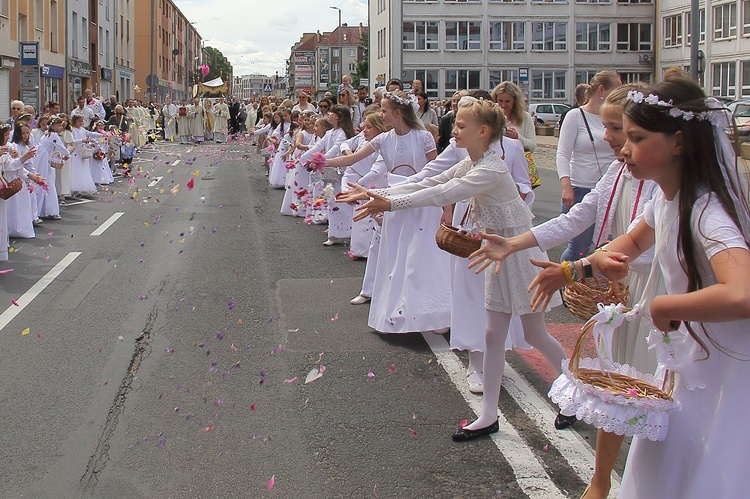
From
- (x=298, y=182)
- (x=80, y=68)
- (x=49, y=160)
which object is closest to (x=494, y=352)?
(x=298, y=182)

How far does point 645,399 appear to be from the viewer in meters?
2.46

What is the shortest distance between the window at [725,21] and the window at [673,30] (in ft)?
28.7

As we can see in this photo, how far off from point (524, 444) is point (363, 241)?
20.9 feet

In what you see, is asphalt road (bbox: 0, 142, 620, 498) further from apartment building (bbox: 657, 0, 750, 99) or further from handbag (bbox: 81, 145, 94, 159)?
apartment building (bbox: 657, 0, 750, 99)

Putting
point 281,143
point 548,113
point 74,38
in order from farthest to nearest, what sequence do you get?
point 548,113
point 74,38
point 281,143

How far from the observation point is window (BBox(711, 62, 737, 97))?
52.1 meters

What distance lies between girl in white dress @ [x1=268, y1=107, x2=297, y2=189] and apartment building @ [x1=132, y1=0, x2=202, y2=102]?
45.7 meters

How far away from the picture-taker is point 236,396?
18.1 ft

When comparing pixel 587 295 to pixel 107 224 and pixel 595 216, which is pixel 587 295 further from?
pixel 107 224

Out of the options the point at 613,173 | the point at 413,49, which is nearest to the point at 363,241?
the point at 613,173

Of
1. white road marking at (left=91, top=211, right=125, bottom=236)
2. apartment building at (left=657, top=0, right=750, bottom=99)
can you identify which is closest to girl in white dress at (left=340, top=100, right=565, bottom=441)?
white road marking at (left=91, top=211, right=125, bottom=236)

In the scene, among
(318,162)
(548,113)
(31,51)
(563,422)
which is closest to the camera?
(563,422)

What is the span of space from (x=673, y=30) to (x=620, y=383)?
6719cm

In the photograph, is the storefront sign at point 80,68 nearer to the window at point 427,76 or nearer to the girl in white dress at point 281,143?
the window at point 427,76
